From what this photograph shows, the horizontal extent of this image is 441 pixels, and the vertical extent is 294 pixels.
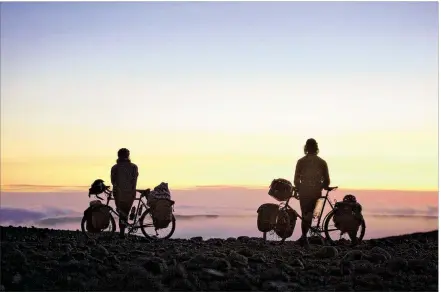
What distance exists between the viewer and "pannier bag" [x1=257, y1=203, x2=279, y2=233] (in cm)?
1736

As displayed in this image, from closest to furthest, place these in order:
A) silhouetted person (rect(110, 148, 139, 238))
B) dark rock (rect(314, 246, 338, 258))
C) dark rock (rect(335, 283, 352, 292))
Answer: dark rock (rect(335, 283, 352, 292)) → dark rock (rect(314, 246, 338, 258)) → silhouetted person (rect(110, 148, 139, 238))

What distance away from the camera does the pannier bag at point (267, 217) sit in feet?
57.0

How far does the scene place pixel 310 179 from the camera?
1758cm

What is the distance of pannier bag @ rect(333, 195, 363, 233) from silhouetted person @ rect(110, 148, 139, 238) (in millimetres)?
5718

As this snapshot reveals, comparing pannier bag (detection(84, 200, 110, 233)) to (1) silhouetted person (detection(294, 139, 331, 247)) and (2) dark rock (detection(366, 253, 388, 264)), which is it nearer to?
(1) silhouetted person (detection(294, 139, 331, 247))

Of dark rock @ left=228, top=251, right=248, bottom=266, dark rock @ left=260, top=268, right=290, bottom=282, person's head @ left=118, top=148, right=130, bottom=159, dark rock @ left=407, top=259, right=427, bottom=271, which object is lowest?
dark rock @ left=260, top=268, right=290, bottom=282

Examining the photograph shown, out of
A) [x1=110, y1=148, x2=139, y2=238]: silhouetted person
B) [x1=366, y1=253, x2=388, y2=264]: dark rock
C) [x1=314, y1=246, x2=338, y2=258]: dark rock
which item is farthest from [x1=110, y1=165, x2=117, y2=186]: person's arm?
[x1=366, y1=253, x2=388, y2=264]: dark rock

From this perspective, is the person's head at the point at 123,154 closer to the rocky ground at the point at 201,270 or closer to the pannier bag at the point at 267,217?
the rocky ground at the point at 201,270

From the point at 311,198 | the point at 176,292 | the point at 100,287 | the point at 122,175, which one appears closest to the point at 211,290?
the point at 176,292

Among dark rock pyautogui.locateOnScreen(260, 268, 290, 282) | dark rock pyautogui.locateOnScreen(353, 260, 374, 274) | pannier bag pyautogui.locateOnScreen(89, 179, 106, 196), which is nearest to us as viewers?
dark rock pyautogui.locateOnScreen(260, 268, 290, 282)

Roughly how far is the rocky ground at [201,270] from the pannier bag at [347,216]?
1.11 m

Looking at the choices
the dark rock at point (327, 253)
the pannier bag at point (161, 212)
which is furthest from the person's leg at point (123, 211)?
the dark rock at point (327, 253)

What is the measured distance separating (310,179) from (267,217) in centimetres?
151

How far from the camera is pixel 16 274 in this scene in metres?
12.2
